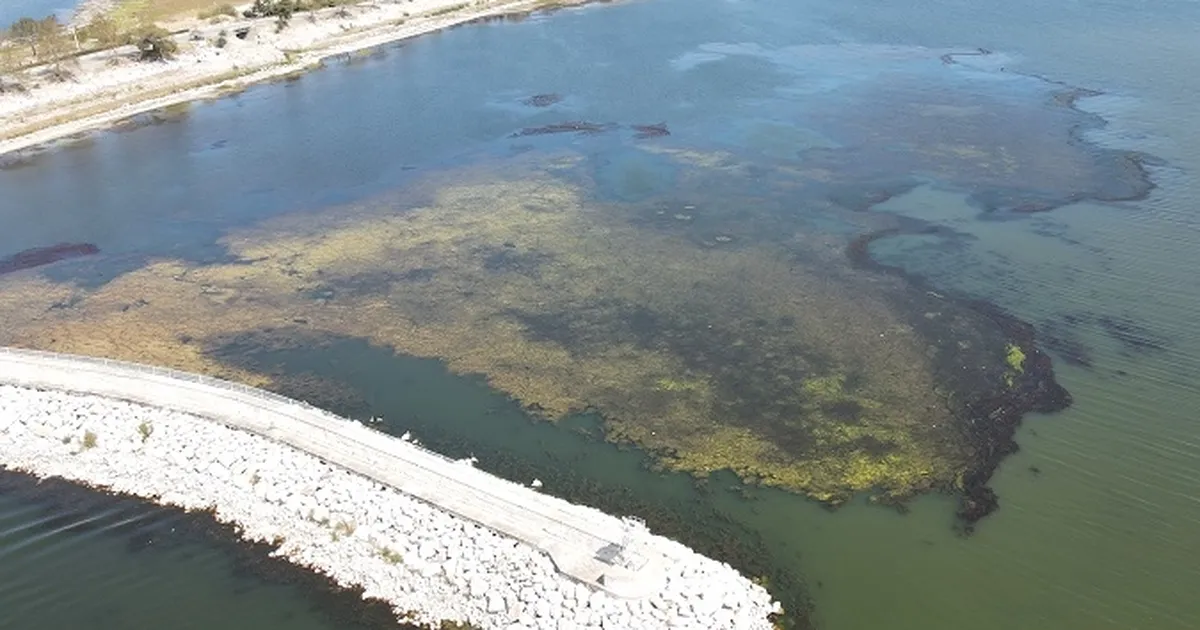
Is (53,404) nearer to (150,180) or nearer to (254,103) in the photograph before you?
(150,180)

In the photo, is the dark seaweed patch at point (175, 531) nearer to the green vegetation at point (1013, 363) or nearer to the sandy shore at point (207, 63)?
the green vegetation at point (1013, 363)

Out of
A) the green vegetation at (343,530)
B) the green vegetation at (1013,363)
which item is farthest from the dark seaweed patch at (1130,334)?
the green vegetation at (343,530)

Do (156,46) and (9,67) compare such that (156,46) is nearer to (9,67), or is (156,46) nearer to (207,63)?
(207,63)

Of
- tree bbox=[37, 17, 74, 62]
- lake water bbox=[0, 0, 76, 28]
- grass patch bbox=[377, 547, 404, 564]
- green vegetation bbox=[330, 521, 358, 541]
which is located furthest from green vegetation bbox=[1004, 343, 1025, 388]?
lake water bbox=[0, 0, 76, 28]

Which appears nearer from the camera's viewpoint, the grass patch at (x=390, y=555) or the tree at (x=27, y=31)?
the grass patch at (x=390, y=555)

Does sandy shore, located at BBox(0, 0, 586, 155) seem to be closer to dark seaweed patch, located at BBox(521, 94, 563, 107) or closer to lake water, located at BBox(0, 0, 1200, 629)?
lake water, located at BBox(0, 0, 1200, 629)

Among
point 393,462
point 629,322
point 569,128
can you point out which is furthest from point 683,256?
A: point 569,128
